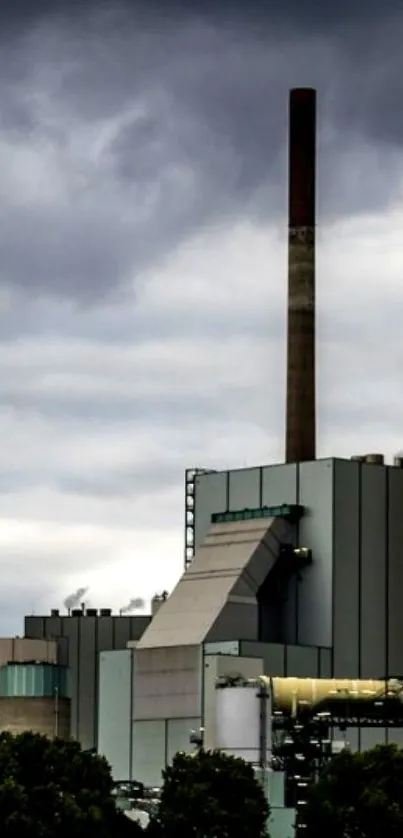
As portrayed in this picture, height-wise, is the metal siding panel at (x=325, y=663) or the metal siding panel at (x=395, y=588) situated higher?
the metal siding panel at (x=395, y=588)

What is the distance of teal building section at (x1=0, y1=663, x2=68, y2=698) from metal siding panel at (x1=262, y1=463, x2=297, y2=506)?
30.6 meters

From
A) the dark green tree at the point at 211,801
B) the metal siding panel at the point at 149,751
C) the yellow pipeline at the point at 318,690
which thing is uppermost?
the yellow pipeline at the point at 318,690

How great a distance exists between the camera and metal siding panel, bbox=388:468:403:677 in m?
136

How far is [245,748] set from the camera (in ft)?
406

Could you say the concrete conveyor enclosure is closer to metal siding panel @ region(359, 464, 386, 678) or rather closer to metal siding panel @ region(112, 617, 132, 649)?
metal siding panel @ region(359, 464, 386, 678)

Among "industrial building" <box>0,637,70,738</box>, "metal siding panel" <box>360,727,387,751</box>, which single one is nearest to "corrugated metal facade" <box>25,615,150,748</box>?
"industrial building" <box>0,637,70,738</box>

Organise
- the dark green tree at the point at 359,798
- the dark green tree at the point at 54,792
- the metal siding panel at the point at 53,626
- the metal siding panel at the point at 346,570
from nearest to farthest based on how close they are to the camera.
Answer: the dark green tree at the point at 359,798
the dark green tree at the point at 54,792
the metal siding panel at the point at 346,570
the metal siding panel at the point at 53,626

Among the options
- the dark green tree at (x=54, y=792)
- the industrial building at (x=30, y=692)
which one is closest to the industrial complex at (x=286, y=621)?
the dark green tree at (x=54, y=792)

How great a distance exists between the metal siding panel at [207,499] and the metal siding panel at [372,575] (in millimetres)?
10545

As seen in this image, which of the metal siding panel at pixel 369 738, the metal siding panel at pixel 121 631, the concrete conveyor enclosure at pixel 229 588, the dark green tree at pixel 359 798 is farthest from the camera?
the metal siding panel at pixel 121 631

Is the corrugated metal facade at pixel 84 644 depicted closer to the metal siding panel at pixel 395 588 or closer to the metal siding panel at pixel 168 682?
the metal siding panel at pixel 168 682

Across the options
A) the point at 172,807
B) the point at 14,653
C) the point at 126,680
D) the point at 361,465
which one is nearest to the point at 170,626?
the point at 126,680

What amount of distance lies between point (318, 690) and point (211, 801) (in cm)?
1775

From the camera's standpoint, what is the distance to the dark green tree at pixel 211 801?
114 meters
